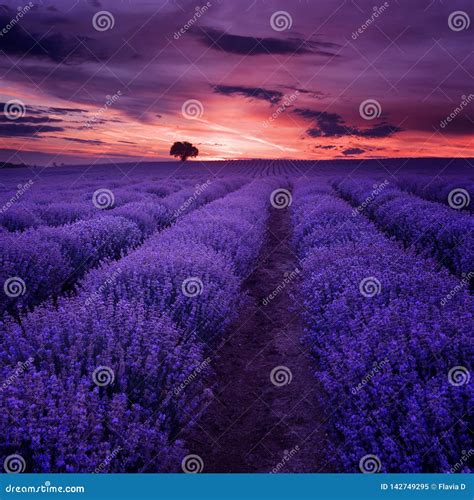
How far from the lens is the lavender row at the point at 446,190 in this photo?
12.2m

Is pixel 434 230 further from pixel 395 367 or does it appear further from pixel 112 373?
pixel 112 373

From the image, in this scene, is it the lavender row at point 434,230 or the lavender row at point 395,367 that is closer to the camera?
the lavender row at point 395,367

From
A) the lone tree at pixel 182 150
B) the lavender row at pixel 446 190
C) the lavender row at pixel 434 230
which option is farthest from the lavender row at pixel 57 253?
the lone tree at pixel 182 150

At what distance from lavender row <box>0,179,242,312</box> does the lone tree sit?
4231cm

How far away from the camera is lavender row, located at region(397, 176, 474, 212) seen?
1223 centimetres

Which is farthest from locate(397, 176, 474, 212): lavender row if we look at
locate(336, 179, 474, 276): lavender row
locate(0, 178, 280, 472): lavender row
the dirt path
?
locate(0, 178, 280, 472): lavender row

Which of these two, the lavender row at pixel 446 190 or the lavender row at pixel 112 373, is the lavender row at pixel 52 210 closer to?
the lavender row at pixel 112 373

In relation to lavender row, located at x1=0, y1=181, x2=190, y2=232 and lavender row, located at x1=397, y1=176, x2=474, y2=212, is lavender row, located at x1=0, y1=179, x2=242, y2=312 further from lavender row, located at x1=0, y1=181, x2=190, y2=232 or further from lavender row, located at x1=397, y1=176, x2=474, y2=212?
lavender row, located at x1=397, y1=176, x2=474, y2=212

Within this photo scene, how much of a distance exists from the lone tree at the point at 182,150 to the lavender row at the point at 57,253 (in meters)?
42.3

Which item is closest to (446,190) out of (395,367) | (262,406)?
(262,406)

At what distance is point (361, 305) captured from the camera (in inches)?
133

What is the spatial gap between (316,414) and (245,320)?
206 centimetres

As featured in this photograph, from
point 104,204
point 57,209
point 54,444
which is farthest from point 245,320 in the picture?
point 104,204

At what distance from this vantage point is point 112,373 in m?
2.38
